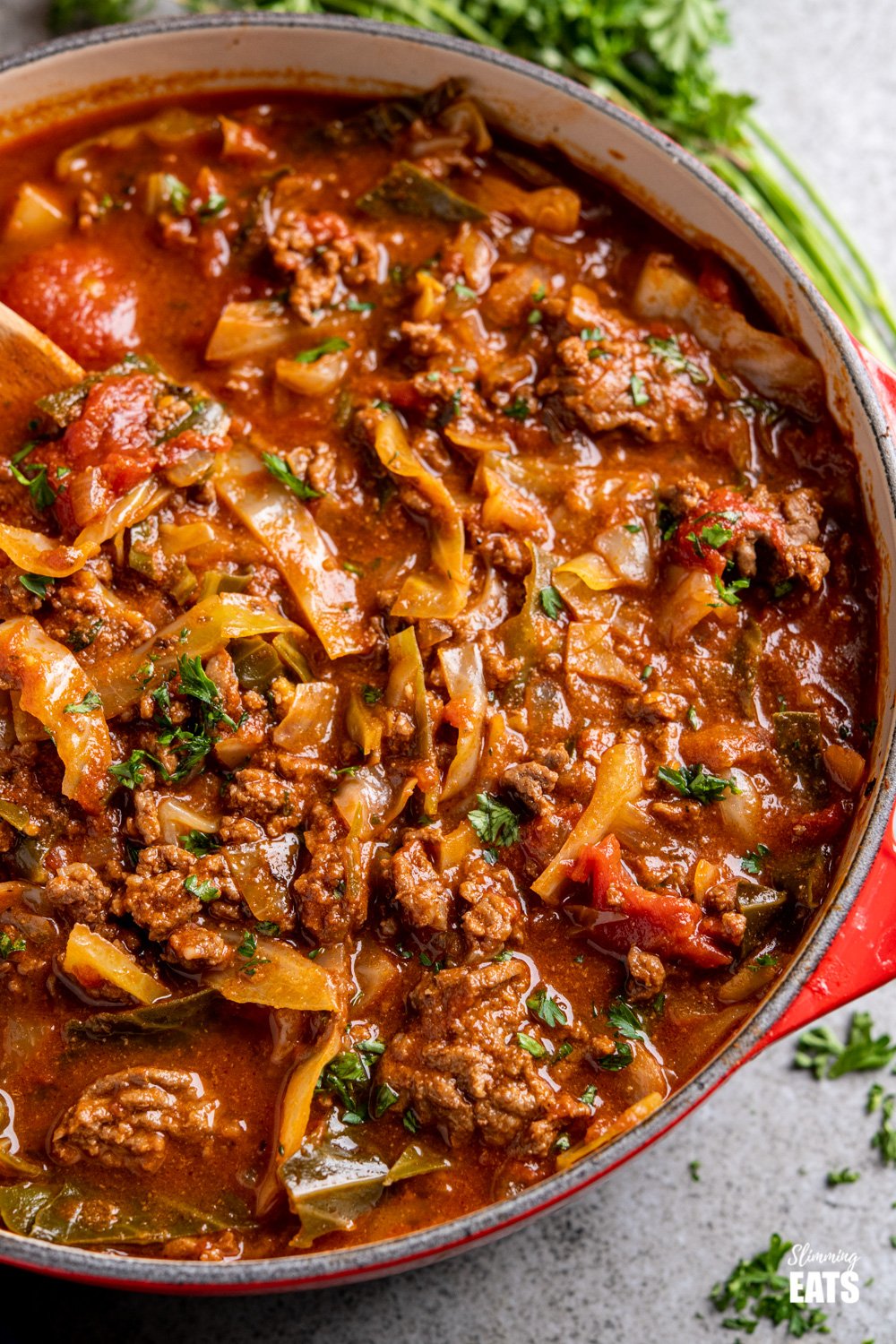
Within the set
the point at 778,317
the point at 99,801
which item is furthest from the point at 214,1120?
the point at 778,317

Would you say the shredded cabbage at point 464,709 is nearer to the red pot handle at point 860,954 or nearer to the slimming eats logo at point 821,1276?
the red pot handle at point 860,954

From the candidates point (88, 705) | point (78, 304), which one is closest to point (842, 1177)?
point (88, 705)

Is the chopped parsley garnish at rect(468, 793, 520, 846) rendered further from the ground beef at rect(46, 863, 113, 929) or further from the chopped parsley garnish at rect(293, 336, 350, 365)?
the chopped parsley garnish at rect(293, 336, 350, 365)

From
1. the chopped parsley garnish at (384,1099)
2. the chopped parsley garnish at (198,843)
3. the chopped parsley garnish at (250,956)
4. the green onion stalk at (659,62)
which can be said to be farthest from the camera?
the green onion stalk at (659,62)

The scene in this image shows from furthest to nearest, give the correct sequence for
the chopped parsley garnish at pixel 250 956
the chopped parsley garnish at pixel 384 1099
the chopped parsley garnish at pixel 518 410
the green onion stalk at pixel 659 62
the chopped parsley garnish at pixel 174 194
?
the green onion stalk at pixel 659 62 < the chopped parsley garnish at pixel 174 194 < the chopped parsley garnish at pixel 518 410 < the chopped parsley garnish at pixel 250 956 < the chopped parsley garnish at pixel 384 1099

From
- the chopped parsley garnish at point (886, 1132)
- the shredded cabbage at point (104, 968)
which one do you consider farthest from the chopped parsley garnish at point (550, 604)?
the chopped parsley garnish at point (886, 1132)

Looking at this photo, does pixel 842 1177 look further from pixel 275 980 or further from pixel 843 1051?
pixel 275 980
